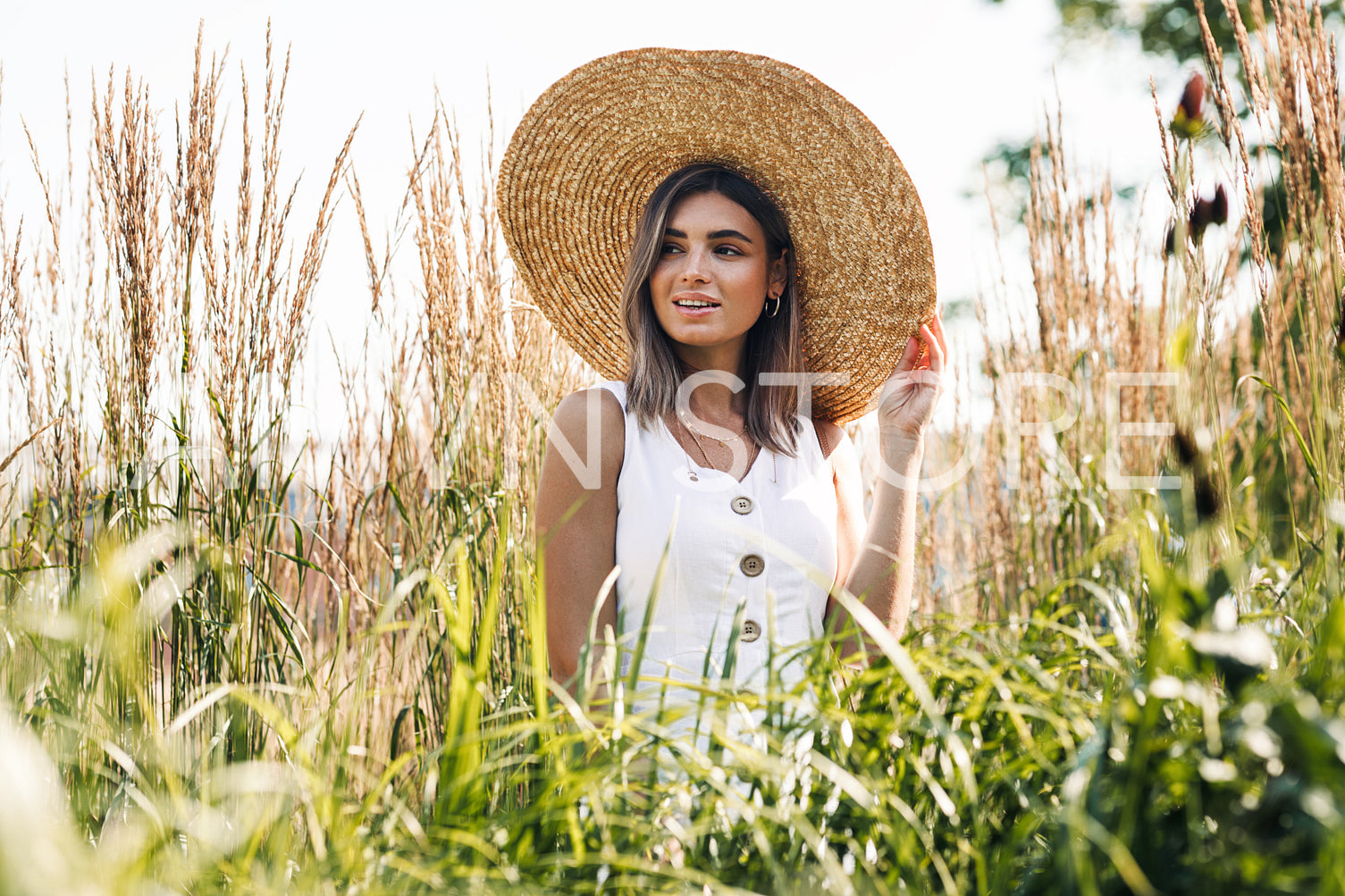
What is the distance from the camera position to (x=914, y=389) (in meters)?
2.05

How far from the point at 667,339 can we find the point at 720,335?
0.14 meters

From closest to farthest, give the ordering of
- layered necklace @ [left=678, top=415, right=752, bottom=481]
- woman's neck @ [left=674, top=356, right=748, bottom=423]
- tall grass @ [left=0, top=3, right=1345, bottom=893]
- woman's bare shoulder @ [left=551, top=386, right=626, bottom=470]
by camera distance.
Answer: tall grass @ [left=0, top=3, right=1345, bottom=893], woman's bare shoulder @ [left=551, top=386, right=626, bottom=470], layered necklace @ [left=678, top=415, right=752, bottom=481], woman's neck @ [left=674, top=356, right=748, bottom=423]

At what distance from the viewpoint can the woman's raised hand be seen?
1994mm

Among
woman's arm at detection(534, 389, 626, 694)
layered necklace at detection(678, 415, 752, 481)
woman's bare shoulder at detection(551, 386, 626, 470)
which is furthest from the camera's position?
layered necklace at detection(678, 415, 752, 481)

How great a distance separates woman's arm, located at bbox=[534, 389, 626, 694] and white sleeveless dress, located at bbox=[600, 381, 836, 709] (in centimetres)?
3

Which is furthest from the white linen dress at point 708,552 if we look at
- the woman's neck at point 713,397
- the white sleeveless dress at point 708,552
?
the woman's neck at point 713,397

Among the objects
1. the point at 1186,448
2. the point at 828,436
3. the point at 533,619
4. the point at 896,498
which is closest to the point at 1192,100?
the point at 1186,448

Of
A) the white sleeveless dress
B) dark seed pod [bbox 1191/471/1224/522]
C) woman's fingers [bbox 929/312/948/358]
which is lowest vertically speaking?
the white sleeveless dress

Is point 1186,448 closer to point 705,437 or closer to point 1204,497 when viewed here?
point 1204,497

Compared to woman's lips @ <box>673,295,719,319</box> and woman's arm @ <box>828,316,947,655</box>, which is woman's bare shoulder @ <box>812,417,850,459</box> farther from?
woman's lips @ <box>673,295,719,319</box>

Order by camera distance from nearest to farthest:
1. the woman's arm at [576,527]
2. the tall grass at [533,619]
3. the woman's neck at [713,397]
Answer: the tall grass at [533,619] → the woman's arm at [576,527] → the woman's neck at [713,397]

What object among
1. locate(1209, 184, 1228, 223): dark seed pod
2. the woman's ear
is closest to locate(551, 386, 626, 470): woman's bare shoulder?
the woman's ear

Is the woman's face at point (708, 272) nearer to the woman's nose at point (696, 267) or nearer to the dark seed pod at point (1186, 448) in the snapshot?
the woman's nose at point (696, 267)

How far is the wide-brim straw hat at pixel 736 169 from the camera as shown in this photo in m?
2.03
